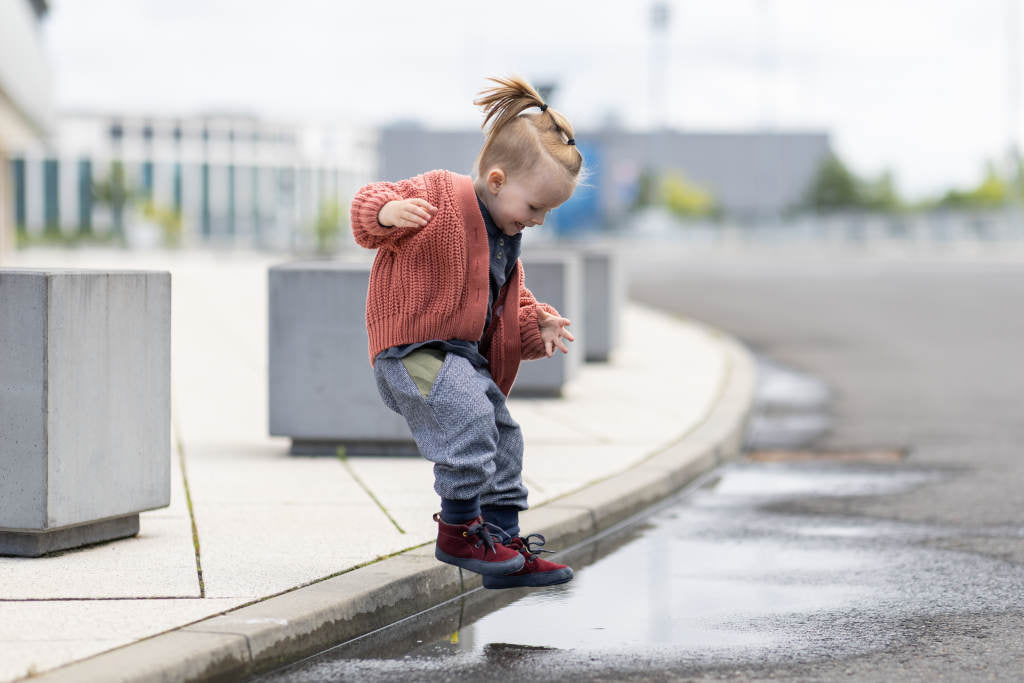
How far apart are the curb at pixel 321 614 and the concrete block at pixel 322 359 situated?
4.65 ft

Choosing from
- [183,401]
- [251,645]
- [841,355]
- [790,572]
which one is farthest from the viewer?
[841,355]

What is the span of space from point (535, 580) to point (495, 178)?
1282mm

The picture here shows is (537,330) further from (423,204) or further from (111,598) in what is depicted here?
(111,598)

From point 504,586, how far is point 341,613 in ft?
1.76

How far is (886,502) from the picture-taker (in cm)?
721

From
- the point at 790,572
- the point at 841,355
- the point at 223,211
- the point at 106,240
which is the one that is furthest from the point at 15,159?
the point at 790,572

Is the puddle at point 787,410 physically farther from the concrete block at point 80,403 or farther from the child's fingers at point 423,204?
the child's fingers at point 423,204

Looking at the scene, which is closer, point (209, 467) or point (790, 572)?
point (790, 572)

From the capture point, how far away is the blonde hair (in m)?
4.33

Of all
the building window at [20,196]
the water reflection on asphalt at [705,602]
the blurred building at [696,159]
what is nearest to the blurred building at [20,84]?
the water reflection on asphalt at [705,602]

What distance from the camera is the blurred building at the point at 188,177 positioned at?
139 m

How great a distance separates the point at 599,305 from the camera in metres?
13.8

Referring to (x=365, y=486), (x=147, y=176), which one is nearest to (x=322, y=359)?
(x=365, y=486)

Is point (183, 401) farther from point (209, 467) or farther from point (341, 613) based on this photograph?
point (341, 613)
